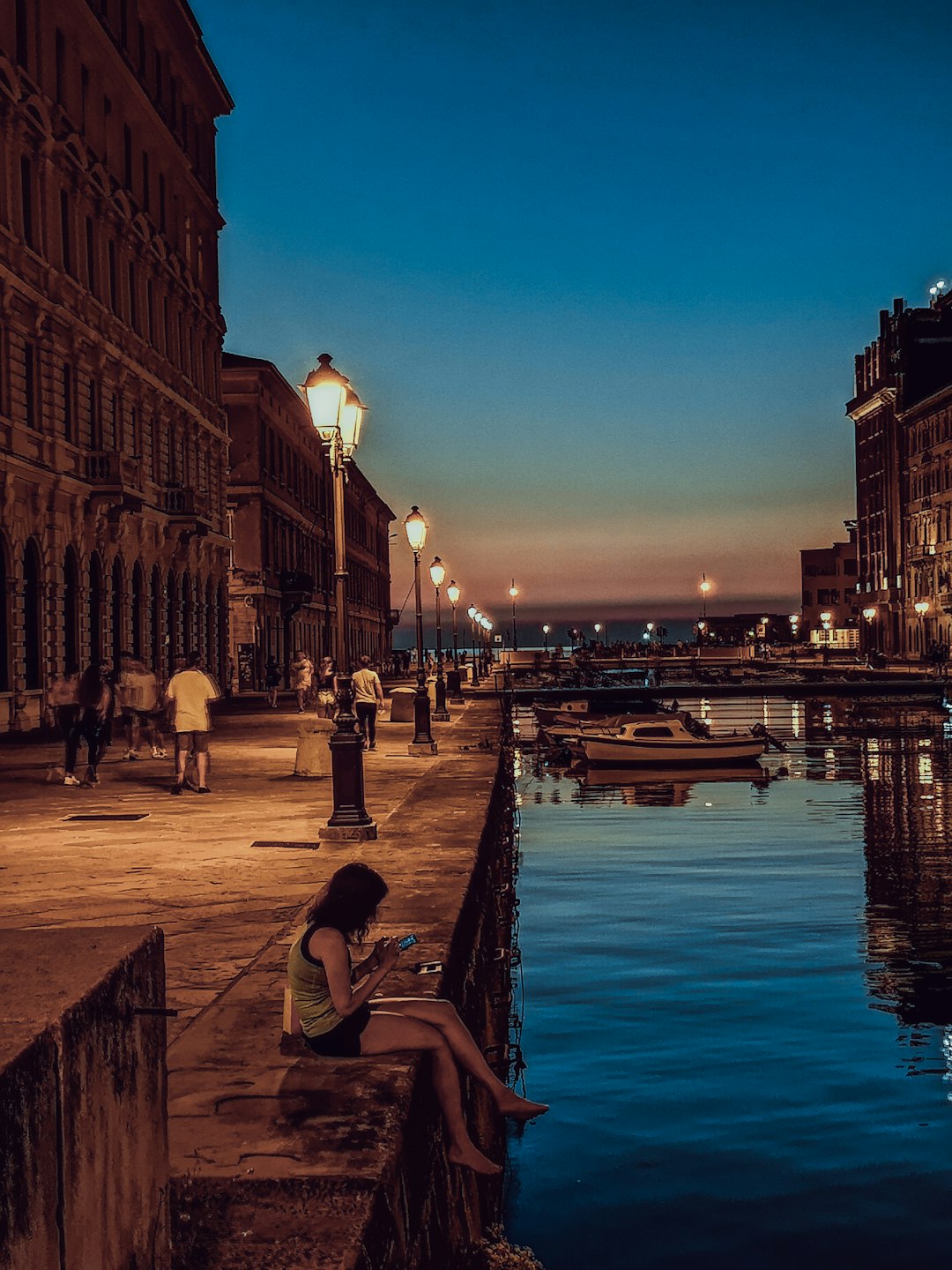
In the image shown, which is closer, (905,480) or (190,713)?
(190,713)

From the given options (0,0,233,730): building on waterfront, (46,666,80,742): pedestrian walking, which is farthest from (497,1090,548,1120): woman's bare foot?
(0,0,233,730): building on waterfront

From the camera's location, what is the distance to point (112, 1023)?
3.57m

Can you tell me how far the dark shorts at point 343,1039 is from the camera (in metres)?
5.97

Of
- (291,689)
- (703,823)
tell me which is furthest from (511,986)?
(291,689)

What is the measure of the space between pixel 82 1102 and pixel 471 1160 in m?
3.01

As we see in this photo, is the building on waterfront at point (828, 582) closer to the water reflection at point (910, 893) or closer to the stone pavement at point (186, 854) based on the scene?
the water reflection at point (910, 893)

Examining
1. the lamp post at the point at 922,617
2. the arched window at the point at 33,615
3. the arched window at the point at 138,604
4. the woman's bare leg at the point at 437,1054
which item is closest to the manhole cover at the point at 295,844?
the woman's bare leg at the point at 437,1054

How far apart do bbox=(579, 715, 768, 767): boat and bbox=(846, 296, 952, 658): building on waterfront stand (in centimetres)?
5644

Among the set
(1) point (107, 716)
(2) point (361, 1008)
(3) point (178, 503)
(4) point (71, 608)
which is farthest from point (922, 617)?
(2) point (361, 1008)

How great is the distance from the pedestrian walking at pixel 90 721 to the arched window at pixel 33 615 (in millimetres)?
12212

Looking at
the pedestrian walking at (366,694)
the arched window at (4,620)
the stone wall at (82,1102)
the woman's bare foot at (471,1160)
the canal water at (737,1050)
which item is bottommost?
the canal water at (737,1050)

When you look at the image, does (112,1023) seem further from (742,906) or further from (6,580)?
(6,580)

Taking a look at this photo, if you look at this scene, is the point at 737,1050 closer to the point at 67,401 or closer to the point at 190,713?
the point at 190,713

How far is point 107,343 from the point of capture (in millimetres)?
37750
